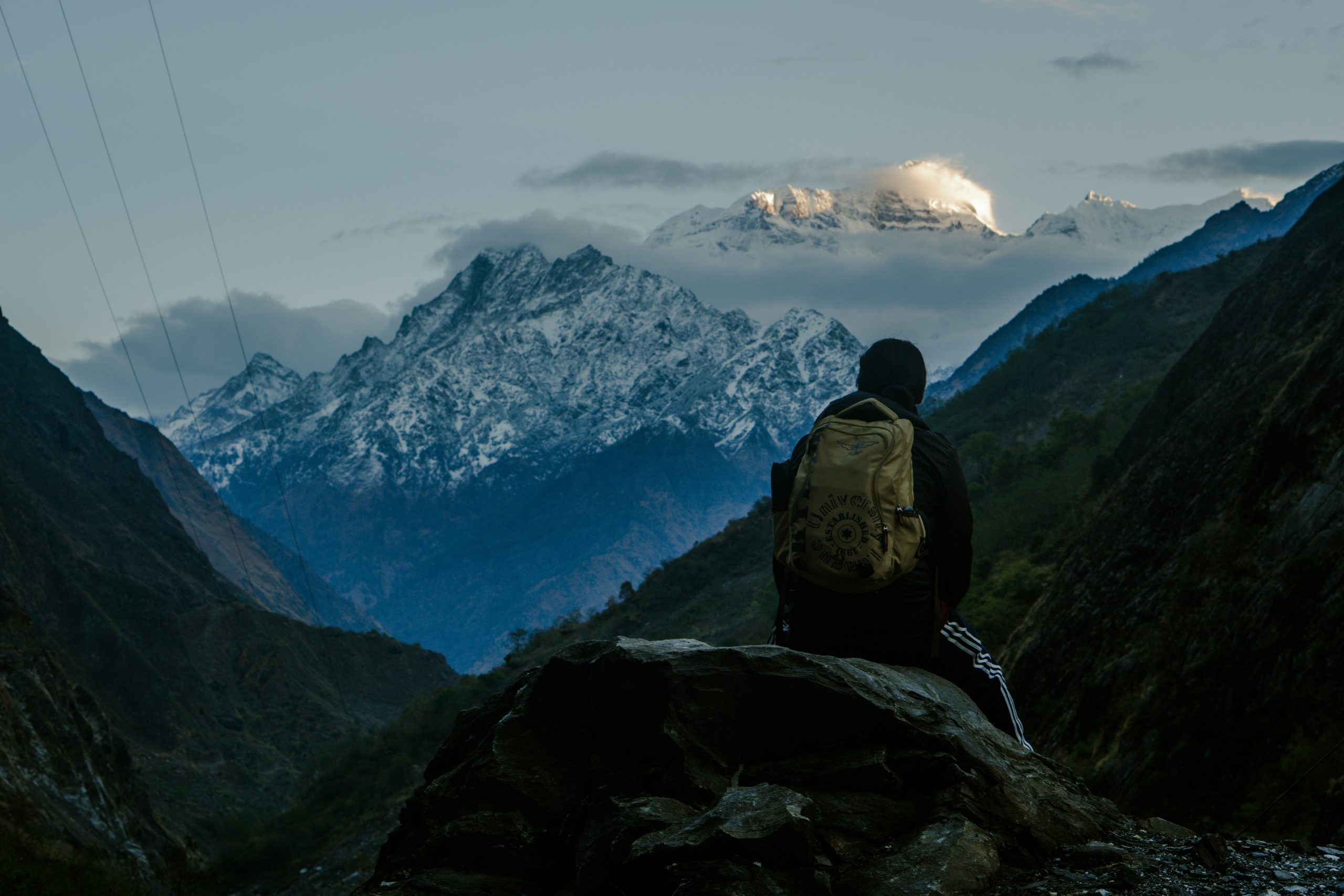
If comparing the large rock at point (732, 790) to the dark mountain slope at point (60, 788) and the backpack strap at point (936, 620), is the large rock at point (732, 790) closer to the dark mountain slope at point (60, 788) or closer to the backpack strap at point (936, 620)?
the backpack strap at point (936, 620)

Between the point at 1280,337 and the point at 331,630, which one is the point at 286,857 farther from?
the point at 1280,337

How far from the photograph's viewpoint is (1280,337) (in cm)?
2853

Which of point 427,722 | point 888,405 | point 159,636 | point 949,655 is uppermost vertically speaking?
point 159,636

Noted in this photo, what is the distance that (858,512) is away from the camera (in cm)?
538

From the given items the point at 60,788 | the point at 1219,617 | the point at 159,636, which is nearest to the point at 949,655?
the point at 1219,617

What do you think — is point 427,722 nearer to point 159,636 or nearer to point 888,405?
point 159,636

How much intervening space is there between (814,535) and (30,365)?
14987 cm

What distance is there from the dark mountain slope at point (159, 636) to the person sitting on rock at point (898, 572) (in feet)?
238

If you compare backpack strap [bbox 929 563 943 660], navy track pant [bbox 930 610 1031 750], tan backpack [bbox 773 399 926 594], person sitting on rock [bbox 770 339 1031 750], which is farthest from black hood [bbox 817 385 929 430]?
navy track pant [bbox 930 610 1031 750]

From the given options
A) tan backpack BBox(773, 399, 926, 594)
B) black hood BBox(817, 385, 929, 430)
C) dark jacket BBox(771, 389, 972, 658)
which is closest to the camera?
tan backpack BBox(773, 399, 926, 594)

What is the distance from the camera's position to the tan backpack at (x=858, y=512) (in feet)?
17.5

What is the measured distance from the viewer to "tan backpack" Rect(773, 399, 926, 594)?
5.34m

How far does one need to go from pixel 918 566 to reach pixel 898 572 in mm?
194

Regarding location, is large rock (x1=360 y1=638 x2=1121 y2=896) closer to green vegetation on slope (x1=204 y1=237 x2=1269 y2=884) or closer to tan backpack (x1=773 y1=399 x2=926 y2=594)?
tan backpack (x1=773 y1=399 x2=926 y2=594)
